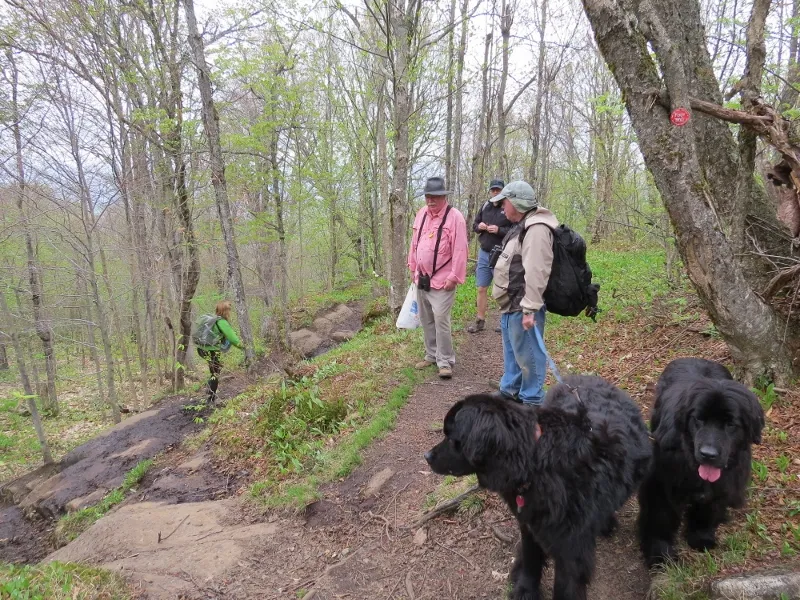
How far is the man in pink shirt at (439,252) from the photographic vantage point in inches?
226

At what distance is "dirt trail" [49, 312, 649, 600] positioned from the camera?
9.91ft

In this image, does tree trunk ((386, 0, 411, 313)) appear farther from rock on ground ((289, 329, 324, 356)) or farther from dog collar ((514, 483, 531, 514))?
dog collar ((514, 483, 531, 514))

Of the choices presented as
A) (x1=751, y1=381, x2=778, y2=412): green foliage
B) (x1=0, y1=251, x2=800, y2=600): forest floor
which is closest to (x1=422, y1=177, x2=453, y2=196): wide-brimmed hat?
(x1=0, y1=251, x2=800, y2=600): forest floor

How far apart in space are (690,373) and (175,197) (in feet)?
41.5

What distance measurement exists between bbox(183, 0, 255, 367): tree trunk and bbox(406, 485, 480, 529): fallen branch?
283 inches

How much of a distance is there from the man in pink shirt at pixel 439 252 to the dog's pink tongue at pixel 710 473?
3560 millimetres

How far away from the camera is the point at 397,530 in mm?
3662

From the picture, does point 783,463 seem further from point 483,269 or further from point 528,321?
point 483,269

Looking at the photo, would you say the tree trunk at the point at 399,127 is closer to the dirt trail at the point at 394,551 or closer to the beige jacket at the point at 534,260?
the beige jacket at the point at 534,260

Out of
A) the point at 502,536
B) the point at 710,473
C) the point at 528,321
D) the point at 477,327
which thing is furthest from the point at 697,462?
the point at 477,327

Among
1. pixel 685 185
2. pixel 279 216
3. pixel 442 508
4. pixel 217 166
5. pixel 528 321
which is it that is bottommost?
pixel 442 508

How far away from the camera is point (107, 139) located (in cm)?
1097

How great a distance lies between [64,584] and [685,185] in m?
5.59

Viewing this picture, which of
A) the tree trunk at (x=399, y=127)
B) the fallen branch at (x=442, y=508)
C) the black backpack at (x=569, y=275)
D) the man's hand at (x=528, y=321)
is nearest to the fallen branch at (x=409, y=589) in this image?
the fallen branch at (x=442, y=508)
